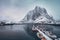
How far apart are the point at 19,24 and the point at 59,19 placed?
0.72 meters

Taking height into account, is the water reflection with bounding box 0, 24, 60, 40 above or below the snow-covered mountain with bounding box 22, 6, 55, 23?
below

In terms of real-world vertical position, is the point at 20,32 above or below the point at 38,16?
below

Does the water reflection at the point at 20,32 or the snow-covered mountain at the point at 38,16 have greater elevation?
the snow-covered mountain at the point at 38,16

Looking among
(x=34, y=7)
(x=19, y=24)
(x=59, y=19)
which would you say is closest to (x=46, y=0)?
(x=34, y=7)

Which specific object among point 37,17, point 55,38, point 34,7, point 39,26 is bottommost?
point 55,38

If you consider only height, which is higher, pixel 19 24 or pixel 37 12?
pixel 37 12

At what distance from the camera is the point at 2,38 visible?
2479 mm

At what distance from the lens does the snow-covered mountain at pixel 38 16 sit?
8.20 ft

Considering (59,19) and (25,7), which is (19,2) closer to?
(25,7)

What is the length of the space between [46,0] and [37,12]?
12.0 inches

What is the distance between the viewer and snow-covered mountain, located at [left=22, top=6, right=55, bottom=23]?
250cm

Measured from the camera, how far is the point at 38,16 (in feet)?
8.18

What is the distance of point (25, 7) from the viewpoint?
2580mm

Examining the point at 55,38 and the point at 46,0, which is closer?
the point at 55,38
